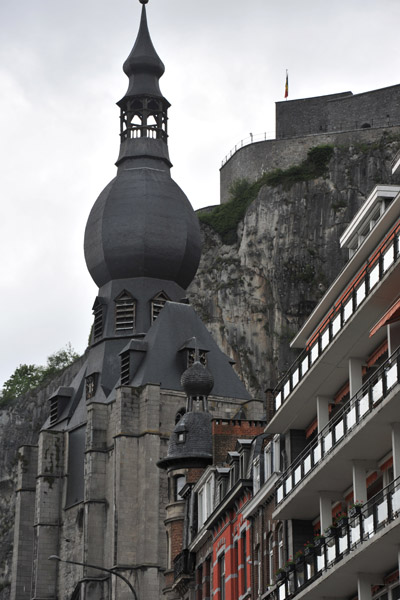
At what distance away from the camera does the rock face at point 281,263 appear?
3187 inches

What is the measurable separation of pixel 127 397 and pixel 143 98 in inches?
723

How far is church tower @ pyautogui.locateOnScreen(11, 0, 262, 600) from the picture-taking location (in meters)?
62.7

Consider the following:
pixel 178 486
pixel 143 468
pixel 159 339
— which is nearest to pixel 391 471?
pixel 178 486

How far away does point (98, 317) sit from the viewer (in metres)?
73.0

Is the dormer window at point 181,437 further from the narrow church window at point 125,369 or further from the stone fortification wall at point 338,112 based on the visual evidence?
the stone fortification wall at point 338,112

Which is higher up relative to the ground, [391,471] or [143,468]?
[143,468]

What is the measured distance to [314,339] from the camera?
28062 mm

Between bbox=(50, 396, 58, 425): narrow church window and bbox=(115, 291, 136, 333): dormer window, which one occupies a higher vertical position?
bbox=(115, 291, 136, 333): dormer window

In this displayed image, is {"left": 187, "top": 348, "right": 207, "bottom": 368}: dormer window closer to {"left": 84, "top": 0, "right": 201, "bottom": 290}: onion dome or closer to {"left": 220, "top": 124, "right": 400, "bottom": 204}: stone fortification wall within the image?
{"left": 84, "top": 0, "right": 201, "bottom": 290}: onion dome

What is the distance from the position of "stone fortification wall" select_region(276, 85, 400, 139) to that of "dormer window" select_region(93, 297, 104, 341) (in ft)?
69.2

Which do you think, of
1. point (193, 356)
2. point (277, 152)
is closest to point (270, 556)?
point (193, 356)

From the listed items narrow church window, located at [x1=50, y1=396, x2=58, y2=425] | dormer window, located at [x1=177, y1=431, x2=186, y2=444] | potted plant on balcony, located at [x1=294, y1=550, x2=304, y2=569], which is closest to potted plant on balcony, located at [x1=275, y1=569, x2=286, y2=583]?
potted plant on balcony, located at [x1=294, y1=550, x2=304, y2=569]

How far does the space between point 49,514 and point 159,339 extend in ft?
30.6

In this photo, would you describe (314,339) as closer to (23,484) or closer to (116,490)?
(116,490)
